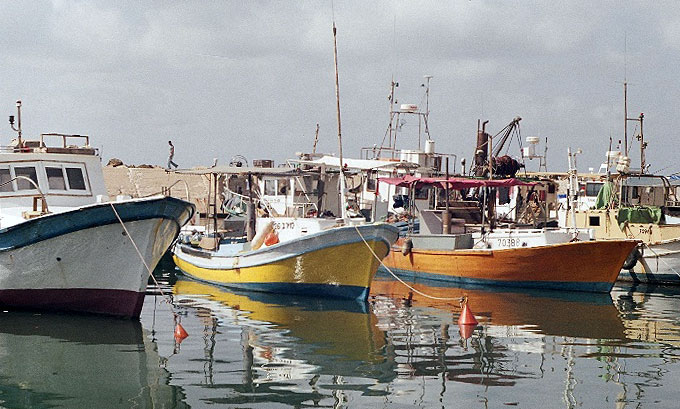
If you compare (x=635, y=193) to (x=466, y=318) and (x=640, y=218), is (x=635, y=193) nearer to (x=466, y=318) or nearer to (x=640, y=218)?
(x=640, y=218)

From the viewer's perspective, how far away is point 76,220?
14977 mm

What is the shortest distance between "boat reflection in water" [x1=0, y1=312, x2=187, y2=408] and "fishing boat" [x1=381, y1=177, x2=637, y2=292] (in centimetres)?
1059

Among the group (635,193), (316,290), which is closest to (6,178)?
(316,290)

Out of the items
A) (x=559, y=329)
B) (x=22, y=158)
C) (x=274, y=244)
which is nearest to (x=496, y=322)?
(x=559, y=329)

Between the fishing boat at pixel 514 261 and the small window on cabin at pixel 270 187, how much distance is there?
250 inches

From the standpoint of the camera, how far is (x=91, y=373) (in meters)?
11.6

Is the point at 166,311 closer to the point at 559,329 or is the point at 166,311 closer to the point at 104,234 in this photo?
the point at 104,234

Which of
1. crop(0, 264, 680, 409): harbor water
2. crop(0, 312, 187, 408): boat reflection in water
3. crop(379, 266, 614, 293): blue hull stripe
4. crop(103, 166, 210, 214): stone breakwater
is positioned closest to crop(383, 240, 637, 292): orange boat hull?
crop(379, 266, 614, 293): blue hull stripe

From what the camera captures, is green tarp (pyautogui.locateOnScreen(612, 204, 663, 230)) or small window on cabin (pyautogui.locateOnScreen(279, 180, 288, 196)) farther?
small window on cabin (pyautogui.locateOnScreen(279, 180, 288, 196))

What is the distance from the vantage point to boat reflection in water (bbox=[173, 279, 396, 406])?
35.7 feet

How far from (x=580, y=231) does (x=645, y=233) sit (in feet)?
10.9

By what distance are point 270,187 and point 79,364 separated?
61.1 ft

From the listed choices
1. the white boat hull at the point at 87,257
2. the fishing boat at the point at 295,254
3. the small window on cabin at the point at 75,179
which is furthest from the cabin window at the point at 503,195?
the white boat hull at the point at 87,257

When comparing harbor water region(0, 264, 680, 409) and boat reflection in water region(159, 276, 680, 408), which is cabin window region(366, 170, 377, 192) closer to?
boat reflection in water region(159, 276, 680, 408)
